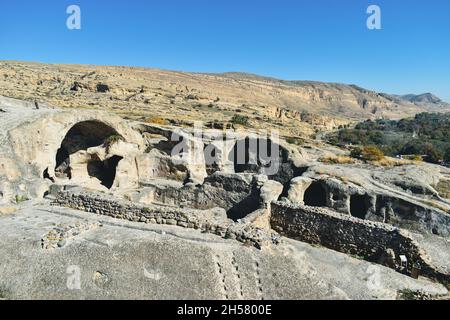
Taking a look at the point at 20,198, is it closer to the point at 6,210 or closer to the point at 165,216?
the point at 6,210

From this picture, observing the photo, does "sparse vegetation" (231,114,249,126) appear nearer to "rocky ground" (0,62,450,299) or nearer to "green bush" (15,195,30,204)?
"rocky ground" (0,62,450,299)

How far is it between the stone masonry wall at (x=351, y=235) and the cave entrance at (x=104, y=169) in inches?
348

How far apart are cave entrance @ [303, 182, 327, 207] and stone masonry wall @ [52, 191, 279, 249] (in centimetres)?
569

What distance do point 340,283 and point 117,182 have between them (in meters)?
9.73

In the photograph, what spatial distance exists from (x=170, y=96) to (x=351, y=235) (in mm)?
47969

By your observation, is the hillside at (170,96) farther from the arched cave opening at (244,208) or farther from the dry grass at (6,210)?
the dry grass at (6,210)

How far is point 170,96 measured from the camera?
54.5 m

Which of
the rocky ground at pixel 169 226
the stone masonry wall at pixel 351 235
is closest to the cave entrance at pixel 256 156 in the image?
the rocky ground at pixel 169 226

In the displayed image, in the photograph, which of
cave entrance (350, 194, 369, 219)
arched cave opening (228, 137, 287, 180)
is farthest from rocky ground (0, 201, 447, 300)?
arched cave opening (228, 137, 287, 180)

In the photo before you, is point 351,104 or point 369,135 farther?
point 351,104

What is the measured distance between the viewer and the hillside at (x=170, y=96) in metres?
39.0

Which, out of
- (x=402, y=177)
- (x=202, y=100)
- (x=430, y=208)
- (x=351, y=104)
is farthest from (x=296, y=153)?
(x=351, y=104)

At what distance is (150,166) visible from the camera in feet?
52.3
